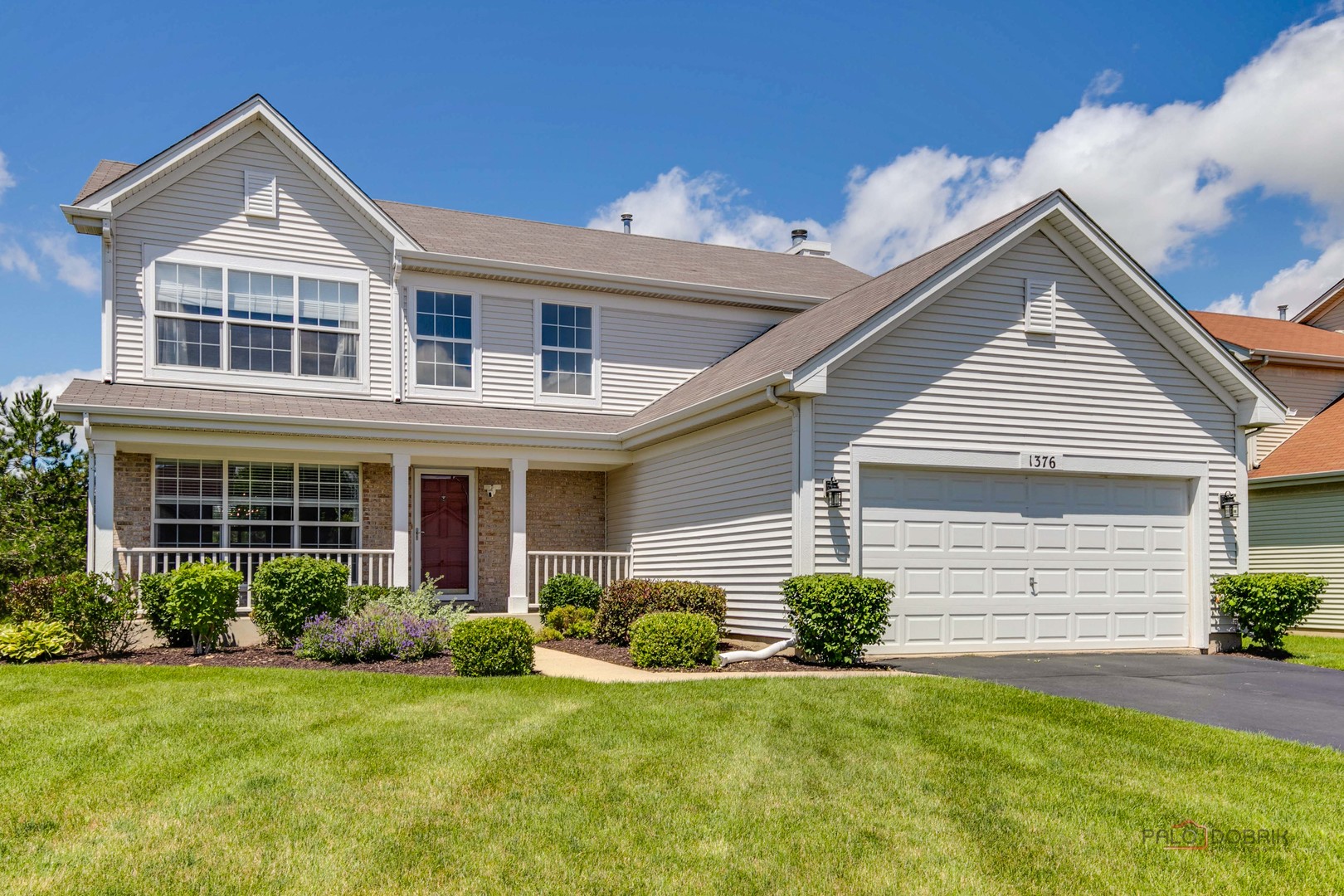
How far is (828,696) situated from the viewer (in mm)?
8758

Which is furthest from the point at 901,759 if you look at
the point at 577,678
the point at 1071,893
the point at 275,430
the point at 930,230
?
the point at 930,230

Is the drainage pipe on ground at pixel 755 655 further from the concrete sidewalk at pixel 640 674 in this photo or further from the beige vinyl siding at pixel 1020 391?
the beige vinyl siding at pixel 1020 391

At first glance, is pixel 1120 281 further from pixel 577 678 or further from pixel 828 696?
pixel 577 678

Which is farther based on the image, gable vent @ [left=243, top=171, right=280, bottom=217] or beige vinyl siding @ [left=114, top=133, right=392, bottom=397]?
gable vent @ [left=243, top=171, right=280, bottom=217]

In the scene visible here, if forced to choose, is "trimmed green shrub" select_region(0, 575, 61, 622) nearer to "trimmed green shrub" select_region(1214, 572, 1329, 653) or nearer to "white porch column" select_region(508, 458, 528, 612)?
"white porch column" select_region(508, 458, 528, 612)

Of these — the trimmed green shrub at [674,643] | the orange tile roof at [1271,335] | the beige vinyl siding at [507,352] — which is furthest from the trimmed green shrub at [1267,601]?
the beige vinyl siding at [507,352]

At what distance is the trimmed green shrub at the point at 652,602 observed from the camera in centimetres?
1322

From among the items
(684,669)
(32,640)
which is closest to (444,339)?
(32,640)

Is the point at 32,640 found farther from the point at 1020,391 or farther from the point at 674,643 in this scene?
the point at 1020,391

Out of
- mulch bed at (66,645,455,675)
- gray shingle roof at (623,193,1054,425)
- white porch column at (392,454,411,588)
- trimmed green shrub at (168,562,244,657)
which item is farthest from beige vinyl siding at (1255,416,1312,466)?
trimmed green shrub at (168,562,244,657)

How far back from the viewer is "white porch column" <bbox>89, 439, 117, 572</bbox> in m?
13.3

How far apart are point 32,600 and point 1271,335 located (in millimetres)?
25685

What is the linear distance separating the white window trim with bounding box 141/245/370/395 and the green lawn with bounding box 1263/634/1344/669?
14.6 metres

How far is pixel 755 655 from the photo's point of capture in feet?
37.7
